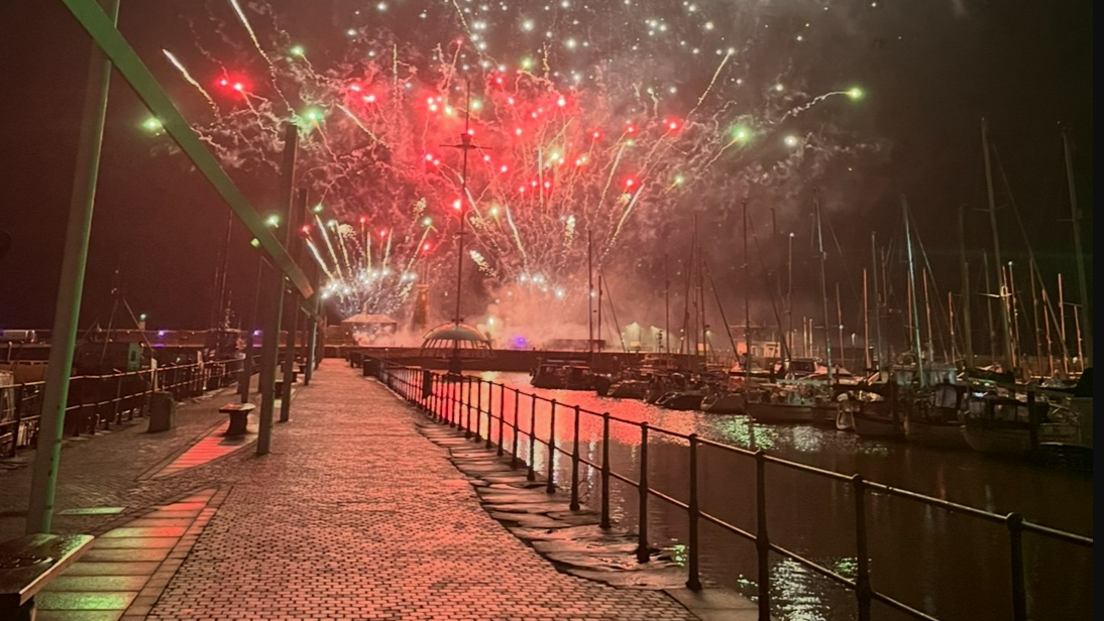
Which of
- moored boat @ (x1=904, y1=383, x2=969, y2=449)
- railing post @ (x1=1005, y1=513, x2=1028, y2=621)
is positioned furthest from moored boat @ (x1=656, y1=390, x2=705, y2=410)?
railing post @ (x1=1005, y1=513, x2=1028, y2=621)

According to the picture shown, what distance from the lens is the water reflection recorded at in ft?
33.4

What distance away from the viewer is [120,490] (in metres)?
8.98

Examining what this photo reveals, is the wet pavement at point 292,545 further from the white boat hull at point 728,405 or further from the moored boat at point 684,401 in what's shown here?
the moored boat at point 684,401

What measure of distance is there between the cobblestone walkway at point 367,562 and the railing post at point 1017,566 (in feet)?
7.51

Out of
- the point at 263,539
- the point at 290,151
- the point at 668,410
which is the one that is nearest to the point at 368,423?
the point at 290,151

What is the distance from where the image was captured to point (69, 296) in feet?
14.6

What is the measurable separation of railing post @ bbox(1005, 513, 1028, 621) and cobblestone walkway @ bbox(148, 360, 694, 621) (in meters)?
2.29

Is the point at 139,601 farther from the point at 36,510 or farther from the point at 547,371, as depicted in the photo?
the point at 547,371

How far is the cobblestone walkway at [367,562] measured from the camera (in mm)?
4879

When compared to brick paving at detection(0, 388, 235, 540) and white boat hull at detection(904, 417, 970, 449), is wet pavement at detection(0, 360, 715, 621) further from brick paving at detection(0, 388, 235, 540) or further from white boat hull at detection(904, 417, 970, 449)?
white boat hull at detection(904, 417, 970, 449)

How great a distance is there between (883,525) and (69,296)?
1471 centimetres

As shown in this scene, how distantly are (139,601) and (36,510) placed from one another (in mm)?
992

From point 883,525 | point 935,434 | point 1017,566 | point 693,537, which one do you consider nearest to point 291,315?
point 883,525

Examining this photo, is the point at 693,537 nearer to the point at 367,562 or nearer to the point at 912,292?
the point at 367,562
